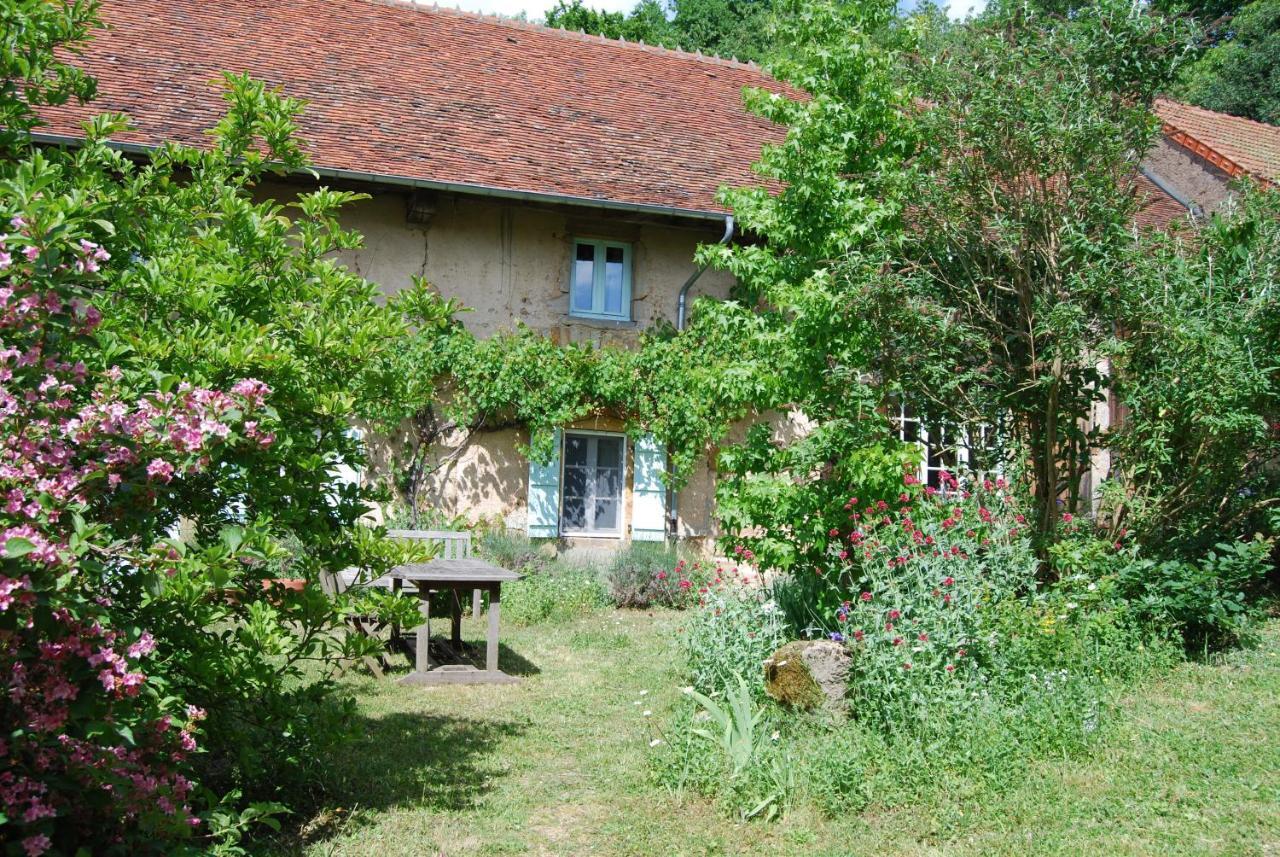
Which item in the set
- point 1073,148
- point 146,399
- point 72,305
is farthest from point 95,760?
point 1073,148

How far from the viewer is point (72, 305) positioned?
9.71 feet

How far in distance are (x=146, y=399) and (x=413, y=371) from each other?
25.3 ft

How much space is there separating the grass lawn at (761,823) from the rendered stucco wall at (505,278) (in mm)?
5225

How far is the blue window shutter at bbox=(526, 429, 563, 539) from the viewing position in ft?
38.4

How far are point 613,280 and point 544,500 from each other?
2.74m

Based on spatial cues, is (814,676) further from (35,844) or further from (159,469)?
(35,844)

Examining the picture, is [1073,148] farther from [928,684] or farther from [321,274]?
[321,274]

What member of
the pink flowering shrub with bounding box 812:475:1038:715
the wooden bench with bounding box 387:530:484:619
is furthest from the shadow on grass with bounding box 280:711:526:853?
the wooden bench with bounding box 387:530:484:619

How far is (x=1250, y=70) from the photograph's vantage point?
22.6 m

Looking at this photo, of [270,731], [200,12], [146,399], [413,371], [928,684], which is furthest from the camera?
[200,12]

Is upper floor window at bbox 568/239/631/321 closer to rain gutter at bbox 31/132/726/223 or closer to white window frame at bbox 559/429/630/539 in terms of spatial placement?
rain gutter at bbox 31/132/726/223

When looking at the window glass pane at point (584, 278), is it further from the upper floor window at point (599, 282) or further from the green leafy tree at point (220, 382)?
the green leafy tree at point (220, 382)

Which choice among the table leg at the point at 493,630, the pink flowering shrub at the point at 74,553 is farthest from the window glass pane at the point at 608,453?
the pink flowering shrub at the point at 74,553

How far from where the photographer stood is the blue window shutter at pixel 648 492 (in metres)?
12.1
